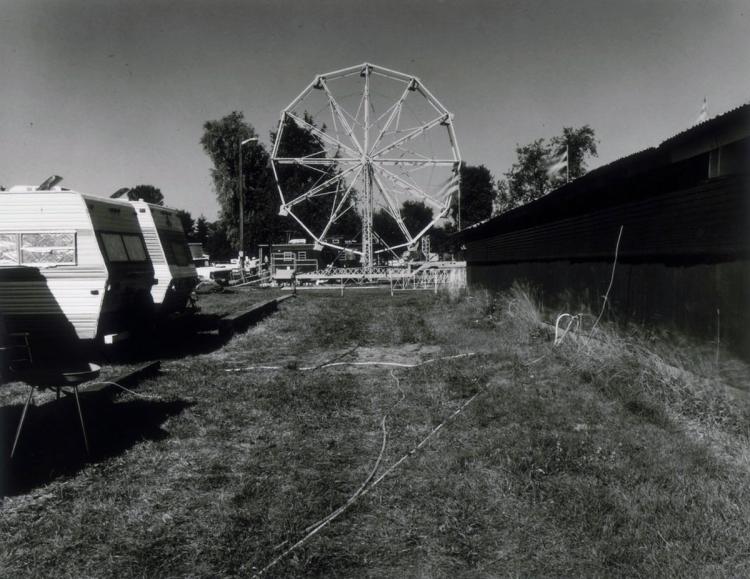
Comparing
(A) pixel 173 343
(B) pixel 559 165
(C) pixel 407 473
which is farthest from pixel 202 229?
(C) pixel 407 473

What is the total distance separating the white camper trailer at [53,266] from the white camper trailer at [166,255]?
2.98 meters

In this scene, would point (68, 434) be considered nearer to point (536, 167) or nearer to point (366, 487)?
point (366, 487)

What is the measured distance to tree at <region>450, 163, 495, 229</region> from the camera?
83.7 metres

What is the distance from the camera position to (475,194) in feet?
278

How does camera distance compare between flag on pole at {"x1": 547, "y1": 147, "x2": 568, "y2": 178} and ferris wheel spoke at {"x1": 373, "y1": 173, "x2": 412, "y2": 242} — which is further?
ferris wheel spoke at {"x1": 373, "y1": 173, "x2": 412, "y2": 242}

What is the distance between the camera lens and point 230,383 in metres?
8.35

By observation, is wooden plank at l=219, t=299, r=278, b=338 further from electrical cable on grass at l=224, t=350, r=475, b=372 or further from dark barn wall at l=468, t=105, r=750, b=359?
dark barn wall at l=468, t=105, r=750, b=359

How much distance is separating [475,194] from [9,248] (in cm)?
7827

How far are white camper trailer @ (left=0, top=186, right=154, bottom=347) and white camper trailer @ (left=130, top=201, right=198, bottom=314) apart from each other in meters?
2.98

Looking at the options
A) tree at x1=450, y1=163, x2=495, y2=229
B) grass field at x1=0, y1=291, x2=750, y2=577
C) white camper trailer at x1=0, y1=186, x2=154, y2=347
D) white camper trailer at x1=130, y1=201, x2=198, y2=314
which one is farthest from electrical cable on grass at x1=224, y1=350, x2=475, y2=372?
tree at x1=450, y1=163, x2=495, y2=229

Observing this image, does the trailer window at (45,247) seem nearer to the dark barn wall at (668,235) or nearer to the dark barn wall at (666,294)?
the dark barn wall at (668,235)

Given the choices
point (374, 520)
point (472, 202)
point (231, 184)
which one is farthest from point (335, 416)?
point (472, 202)

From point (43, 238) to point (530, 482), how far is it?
7.87 meters

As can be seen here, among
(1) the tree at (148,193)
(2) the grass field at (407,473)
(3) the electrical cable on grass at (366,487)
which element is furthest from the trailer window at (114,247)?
(1) the tree at (148,193)
